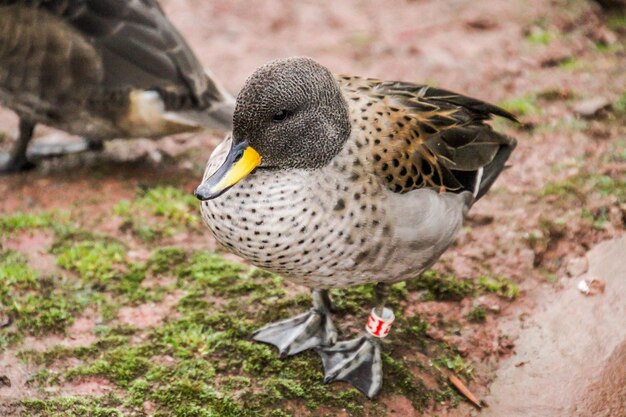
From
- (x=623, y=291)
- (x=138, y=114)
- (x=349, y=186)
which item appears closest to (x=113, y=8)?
(x=138, y=114)

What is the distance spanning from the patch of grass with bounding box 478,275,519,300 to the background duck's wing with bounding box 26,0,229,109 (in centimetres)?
214

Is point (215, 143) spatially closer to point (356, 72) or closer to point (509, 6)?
point (356, 72)

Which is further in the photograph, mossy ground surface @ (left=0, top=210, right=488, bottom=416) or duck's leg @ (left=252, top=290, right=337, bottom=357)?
duck's leg @ (left=252, top=290, right=337, bottom=357)

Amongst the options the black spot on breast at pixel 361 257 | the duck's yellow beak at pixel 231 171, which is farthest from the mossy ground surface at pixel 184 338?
the duck's yellow beak at pixel 231 171

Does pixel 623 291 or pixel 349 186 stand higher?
pixel 349 186

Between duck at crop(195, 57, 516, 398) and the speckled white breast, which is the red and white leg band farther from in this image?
the speckled white breast

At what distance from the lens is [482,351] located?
3930 millimetres

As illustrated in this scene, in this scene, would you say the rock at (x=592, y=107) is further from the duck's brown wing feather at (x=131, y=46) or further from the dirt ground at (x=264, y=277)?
the duck's brown wing feather at (x=131, y=46)

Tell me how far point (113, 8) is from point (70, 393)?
102 inches

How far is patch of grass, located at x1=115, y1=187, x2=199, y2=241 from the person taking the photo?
473cm

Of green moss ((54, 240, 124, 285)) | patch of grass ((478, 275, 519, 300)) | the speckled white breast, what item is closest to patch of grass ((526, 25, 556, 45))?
patch of grass ((478, 275, 519, 300))

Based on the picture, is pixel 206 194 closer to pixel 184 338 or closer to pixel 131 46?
pixel 184 338

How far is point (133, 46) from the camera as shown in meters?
5.03

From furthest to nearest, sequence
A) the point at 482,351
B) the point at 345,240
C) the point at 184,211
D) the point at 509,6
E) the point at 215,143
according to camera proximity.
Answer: the point at 509,6
the point at 215,143
the point at 184,211
the point at 482,351
the point at 345,240
